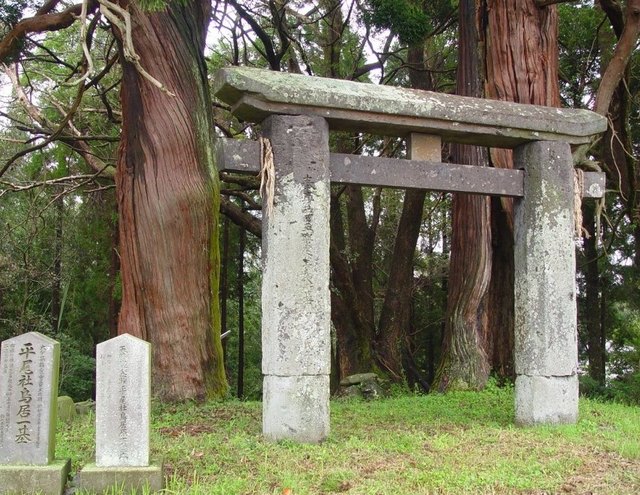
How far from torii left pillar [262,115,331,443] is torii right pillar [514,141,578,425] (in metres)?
2.17

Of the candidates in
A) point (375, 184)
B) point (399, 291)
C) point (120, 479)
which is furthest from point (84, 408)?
point (399, 291)

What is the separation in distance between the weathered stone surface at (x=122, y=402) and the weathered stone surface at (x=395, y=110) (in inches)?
97.2

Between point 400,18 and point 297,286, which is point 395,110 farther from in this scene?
point 400,18

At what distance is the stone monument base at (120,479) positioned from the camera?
431 centimetres

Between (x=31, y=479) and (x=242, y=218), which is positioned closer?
(x=31, y=479)

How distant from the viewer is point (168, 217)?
7934 mm

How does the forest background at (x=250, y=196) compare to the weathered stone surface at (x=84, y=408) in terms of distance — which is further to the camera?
the weathered stone surface at (x=84, y=408)

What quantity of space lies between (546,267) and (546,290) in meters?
0.24

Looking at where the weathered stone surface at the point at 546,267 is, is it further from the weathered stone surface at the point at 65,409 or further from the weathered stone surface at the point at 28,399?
the weathered stone surface at the point at 65,409

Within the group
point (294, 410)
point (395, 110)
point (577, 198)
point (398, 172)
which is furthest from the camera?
point (577, 198)

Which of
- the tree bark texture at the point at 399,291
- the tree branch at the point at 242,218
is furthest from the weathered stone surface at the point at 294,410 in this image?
the tree bark texture at the point at 399,291

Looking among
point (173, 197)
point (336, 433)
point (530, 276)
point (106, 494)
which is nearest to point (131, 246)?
point (173, 197)

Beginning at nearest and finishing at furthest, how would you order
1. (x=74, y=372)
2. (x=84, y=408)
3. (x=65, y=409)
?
(x=65, y=409) → (x=84, y=408) → (x=74, y=372)

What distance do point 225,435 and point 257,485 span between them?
1.60m
